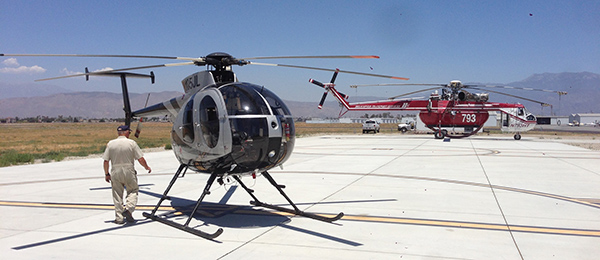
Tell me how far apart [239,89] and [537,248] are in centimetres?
510

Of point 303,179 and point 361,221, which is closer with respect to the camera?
point 361,221

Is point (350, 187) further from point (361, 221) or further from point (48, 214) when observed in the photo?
point (48, 214)

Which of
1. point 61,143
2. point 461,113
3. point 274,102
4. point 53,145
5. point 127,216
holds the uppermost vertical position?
point 274,102

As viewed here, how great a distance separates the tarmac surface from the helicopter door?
1338 mm

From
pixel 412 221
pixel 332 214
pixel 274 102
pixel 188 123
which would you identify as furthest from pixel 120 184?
pixel 412 221

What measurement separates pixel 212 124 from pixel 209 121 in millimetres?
106

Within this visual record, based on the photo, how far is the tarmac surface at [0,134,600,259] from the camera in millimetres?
5680

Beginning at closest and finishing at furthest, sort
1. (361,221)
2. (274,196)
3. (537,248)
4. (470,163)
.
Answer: (537,248) → (361,221) → (274,196) → (470,163)

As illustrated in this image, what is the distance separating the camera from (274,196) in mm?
9680

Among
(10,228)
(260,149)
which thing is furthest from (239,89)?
(10,228)

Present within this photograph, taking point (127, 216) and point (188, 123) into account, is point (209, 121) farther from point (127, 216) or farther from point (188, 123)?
point (127, 216)

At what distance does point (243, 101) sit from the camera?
692 centimetres

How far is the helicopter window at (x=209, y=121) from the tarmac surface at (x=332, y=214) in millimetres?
1470

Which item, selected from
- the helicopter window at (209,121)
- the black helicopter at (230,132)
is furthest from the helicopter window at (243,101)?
the helicopter window at (209,121)
